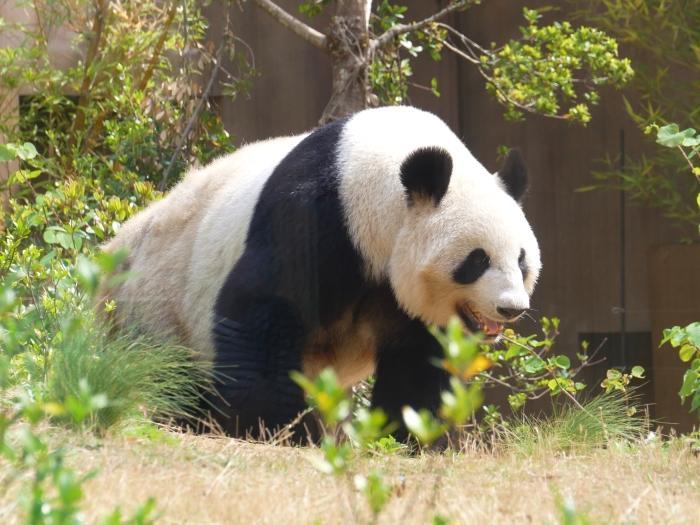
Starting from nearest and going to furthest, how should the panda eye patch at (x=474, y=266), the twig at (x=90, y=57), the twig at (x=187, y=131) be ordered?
the panda eye patch at (x=474, y=266)
the twig at (x=187, y=131)
the twig at (x=90, y=57)

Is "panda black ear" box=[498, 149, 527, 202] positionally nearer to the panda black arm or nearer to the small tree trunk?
the panda black arm

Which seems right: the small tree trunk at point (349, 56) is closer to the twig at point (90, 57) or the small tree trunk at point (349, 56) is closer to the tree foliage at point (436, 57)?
the tree foliage at point (436, 57)

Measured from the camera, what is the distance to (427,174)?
4352 millimetres

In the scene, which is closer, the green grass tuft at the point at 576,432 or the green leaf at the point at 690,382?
the green grass tuft at the point at 576,432

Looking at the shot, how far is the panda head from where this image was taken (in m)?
4.34

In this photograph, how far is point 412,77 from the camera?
8.19 m

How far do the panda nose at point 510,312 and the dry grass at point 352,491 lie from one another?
627 mm

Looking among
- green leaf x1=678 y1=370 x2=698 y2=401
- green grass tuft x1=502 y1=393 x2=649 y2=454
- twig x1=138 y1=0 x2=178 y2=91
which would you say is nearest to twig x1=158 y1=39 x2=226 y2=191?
twig x1=138 y1=0 x2=178 y2=91

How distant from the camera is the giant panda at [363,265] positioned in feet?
14.5

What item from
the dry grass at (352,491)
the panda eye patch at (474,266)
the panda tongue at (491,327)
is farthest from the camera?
the panda tongue at (491,327)

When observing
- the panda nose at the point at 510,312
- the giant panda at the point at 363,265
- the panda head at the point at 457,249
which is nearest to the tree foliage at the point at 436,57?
the giant panda at the point at 363,265

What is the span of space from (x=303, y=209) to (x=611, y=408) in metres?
1.42

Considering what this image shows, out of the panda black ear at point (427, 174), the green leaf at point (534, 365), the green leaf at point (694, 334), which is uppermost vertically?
the panda black ear at point (427, 174)

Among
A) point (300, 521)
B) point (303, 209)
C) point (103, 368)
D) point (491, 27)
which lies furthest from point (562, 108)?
point (300, 521)
